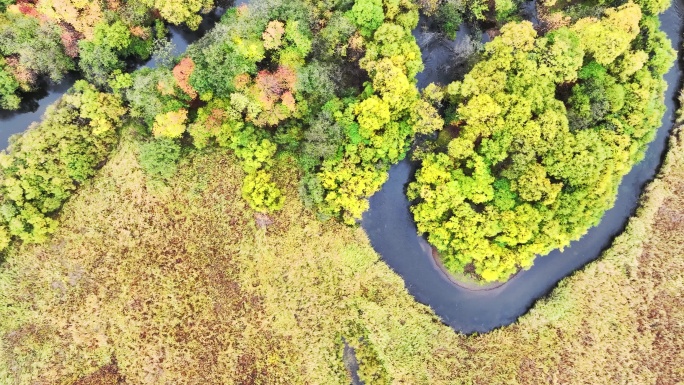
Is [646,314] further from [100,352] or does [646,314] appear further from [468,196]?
[100,352]

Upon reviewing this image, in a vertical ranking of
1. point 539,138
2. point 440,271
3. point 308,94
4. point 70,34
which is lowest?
point 440,271

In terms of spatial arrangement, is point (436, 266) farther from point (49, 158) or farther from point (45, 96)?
point (45, 96)

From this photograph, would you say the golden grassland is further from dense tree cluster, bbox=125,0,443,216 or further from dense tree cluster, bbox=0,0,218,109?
dense tree cluster, bbox=0,0,218,109

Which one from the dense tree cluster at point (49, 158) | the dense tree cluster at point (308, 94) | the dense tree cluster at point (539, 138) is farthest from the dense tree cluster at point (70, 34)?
the dense tree cluster at point (539, 138)

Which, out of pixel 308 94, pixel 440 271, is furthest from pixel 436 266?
pixel 308 94

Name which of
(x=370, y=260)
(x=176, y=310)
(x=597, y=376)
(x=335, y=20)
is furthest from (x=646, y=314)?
(x=176, y=310)
